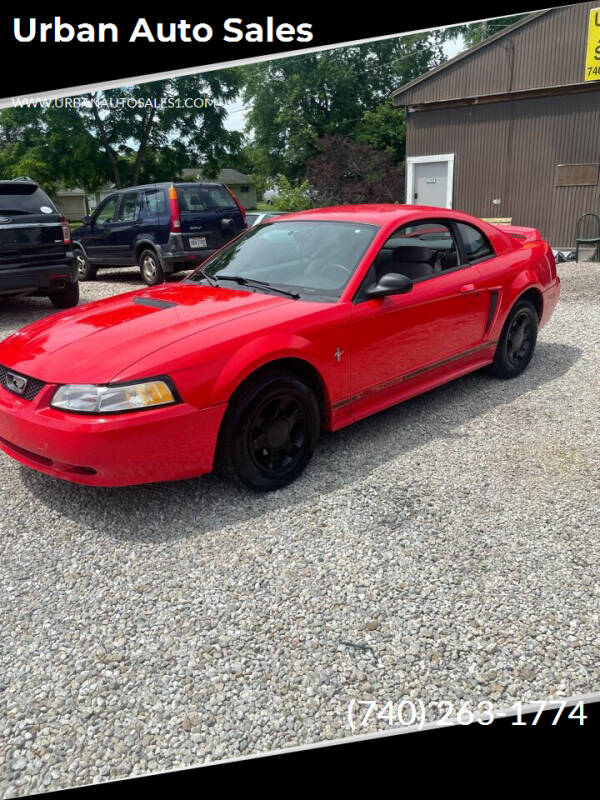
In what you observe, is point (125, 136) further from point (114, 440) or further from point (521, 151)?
point (114, 440)

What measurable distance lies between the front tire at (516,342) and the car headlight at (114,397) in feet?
10.9

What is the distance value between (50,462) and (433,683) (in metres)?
2.14

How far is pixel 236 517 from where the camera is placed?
3.40 meters

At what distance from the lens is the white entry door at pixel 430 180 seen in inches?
707

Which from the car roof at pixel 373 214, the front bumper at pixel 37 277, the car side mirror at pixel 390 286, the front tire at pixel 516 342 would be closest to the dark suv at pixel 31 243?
the front bumper at pixel 37 277

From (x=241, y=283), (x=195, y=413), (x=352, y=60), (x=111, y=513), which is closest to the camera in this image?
(x=195, y=413)

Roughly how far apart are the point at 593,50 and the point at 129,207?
11.6m

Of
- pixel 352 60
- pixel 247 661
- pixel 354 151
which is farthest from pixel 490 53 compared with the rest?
pixel 352 60

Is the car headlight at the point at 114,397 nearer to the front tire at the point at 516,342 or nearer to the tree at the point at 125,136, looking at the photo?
the front tire at the point at 516,342

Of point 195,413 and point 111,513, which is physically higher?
point 195,413

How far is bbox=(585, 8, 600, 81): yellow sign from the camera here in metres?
15.0

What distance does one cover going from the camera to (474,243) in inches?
205

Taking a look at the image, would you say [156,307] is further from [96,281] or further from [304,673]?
[96,281]

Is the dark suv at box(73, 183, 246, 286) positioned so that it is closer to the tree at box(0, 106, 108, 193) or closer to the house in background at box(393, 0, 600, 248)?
the house in background at box(393, 0, 600, 248)
